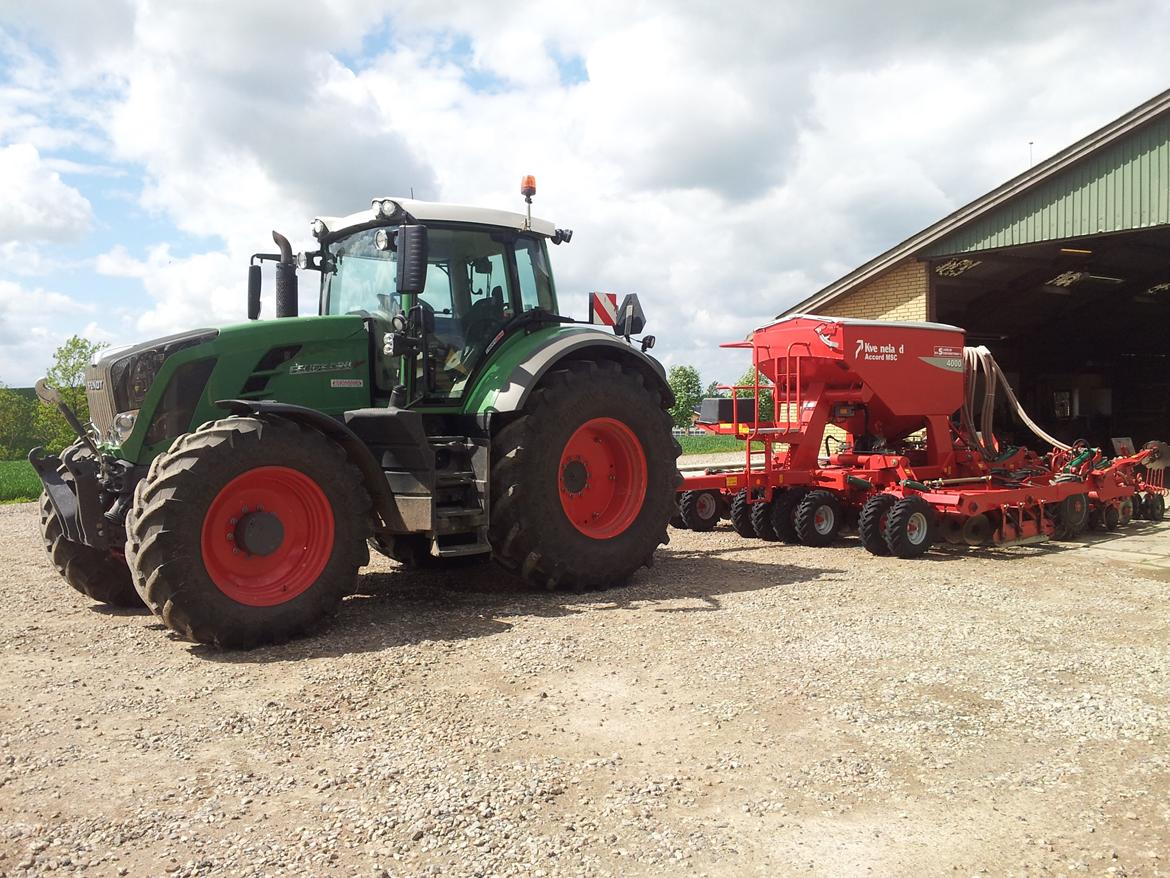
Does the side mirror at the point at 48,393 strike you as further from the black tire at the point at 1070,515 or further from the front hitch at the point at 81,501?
the black tire at the point at 1070,515

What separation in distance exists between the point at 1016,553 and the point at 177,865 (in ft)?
27.2

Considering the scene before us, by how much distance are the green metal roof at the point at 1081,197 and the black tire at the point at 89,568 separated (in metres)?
12.8

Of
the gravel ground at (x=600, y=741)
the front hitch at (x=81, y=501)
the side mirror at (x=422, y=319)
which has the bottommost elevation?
the gravel ground at (x=600, y=741)

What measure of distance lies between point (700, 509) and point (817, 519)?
138 cm

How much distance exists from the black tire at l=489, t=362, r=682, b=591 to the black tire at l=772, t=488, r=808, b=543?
269 centimetres

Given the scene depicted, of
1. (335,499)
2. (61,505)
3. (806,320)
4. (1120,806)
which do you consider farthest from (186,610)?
(806,320)

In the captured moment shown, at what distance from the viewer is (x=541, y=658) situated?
4988 millimetres

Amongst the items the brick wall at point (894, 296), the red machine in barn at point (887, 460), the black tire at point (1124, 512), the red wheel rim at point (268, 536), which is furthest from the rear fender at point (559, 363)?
the brick wall at point (894, 296)

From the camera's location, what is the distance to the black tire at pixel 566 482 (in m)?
6.27

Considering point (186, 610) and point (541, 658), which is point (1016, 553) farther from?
point (186, 610)

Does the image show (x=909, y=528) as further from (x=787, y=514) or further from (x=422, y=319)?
(x=422, y=319)

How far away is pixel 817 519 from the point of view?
934 cm

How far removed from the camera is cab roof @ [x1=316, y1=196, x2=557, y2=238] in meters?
6.45

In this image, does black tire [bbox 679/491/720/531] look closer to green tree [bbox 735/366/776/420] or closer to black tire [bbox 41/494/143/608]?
green tree [bbox 735/366/776/420]
